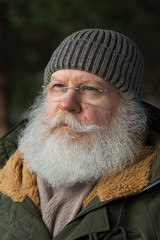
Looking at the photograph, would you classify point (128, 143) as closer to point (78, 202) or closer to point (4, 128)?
point (78, 202)

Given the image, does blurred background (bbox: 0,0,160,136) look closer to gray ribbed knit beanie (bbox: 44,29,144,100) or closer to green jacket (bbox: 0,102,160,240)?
gray ribbed knit beanie (bbox: 44,29,144,100)

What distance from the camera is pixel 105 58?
9.74ft

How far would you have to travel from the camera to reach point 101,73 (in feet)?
9.60

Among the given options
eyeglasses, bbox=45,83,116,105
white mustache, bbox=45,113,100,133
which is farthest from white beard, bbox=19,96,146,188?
eyeglasses, bbox=45,83,116,105

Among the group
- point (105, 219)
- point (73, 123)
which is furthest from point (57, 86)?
point (105, 219)

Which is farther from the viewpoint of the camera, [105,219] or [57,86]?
[57,86]

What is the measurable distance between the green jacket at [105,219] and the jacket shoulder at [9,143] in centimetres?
59

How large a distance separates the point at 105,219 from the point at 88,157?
22.3 inches

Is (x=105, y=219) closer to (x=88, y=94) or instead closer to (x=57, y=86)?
(x=88, y=94)

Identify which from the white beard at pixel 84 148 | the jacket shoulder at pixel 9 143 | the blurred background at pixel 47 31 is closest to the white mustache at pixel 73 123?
the white beard at pixel 84 148

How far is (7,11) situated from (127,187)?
499 centimetres

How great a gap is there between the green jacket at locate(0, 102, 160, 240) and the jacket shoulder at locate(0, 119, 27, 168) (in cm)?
59

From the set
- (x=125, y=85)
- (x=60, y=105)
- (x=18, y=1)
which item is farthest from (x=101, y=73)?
(x=18, y=1)

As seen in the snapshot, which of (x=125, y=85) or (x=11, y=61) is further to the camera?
(x=11, y=61)
